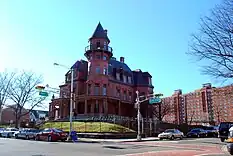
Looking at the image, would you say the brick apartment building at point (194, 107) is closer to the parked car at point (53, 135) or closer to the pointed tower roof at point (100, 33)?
the pointed tower roof at point (100, 33)

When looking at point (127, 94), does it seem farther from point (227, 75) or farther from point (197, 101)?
point (227, 75)

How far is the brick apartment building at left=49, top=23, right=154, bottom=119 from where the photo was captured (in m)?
53.0

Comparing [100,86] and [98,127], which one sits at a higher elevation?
[100,86]

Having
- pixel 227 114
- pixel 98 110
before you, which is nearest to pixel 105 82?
pixel 98 110

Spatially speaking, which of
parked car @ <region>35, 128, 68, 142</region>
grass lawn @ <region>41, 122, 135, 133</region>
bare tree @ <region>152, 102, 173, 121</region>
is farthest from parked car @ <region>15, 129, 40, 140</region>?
bare tree @ <region>152, 102, 173, 121</region>

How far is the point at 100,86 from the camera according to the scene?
175 ft

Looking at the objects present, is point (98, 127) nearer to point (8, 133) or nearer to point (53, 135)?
point (53, 135)

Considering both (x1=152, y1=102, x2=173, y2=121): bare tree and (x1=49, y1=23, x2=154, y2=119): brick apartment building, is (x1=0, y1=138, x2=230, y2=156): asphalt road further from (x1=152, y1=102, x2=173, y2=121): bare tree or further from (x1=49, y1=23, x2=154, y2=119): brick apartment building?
(x1=152, y1=102, x2=173, y2=121): bare tree

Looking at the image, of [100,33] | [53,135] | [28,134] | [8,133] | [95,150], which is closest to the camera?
[95,150]

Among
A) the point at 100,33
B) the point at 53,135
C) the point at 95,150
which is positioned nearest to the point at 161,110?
the point at 100,33

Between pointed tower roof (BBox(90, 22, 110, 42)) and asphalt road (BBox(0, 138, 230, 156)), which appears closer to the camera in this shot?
asphalt road (BBox(0, 138, 230, 156))

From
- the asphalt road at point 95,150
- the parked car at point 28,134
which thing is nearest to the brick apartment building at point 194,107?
the parked car at point 28,134

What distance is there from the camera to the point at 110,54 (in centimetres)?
5672

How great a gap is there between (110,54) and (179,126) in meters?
20.4
